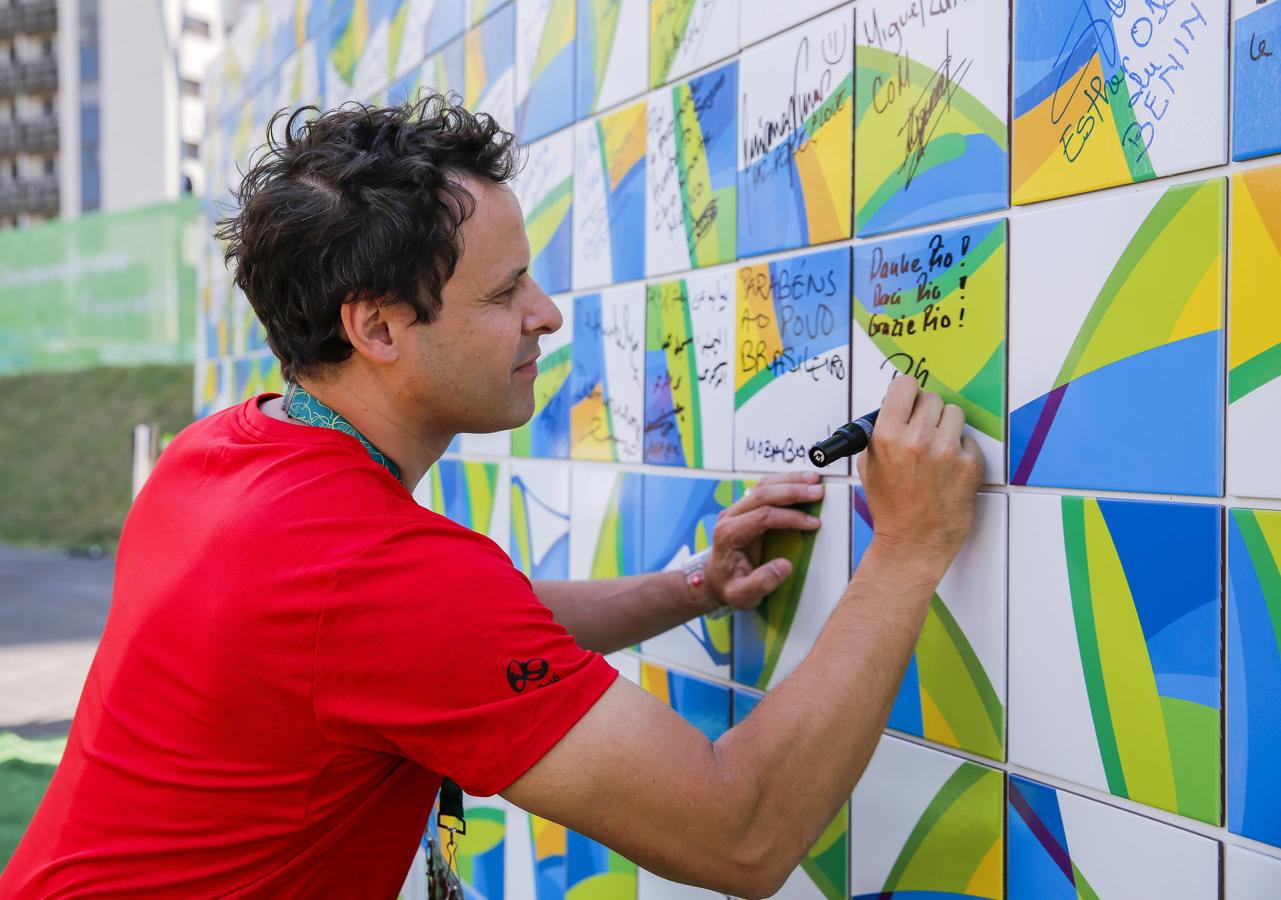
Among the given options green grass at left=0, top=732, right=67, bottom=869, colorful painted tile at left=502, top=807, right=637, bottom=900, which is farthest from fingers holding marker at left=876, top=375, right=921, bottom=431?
green grass at left=0, top=732, right=67, bottom=869

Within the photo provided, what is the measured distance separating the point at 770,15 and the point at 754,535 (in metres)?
0.83

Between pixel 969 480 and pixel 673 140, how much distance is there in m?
0.96

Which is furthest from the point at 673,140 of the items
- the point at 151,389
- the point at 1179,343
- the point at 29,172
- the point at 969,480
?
the point at 29,172

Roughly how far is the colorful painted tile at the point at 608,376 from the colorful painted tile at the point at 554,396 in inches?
1.1

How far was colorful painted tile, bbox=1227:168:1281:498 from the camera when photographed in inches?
41.7

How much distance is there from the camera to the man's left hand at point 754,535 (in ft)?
5.46

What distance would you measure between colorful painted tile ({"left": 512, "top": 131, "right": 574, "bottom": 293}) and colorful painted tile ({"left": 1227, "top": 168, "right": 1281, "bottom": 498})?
147cm

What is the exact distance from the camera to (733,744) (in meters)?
1.22

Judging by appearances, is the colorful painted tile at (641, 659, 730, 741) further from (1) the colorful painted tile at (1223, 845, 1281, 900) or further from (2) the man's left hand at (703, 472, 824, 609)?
(1) the colorful painted tile at (1223, 845, 1281, 900)

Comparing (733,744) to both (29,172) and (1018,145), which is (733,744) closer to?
(1018,145)

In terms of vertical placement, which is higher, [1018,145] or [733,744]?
[1018,145]

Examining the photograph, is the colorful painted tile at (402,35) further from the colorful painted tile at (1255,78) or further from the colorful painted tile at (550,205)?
the colorful painted tile at (1255,78)

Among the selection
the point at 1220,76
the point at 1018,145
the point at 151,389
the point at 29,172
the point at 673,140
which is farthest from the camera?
the point at 29,172

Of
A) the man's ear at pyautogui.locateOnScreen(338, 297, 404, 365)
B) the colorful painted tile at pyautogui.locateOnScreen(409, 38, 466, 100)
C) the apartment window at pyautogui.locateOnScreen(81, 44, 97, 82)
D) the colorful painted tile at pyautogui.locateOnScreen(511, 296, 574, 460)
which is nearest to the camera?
the man's ear at pyautogui.locateOnScreen(338, 297, 404, 365)
